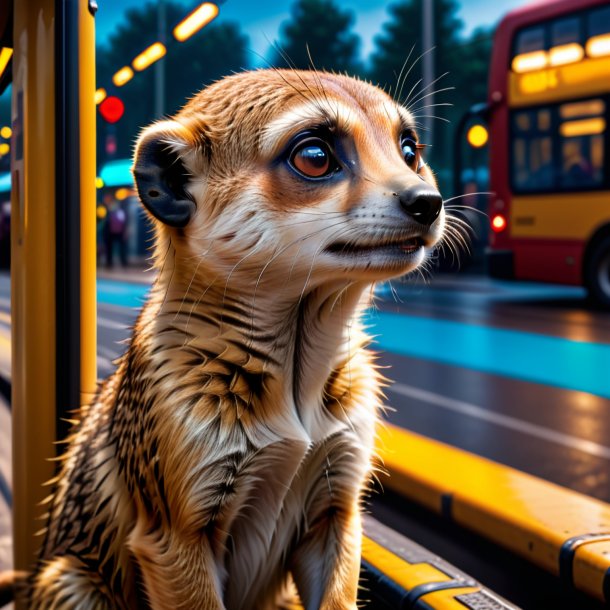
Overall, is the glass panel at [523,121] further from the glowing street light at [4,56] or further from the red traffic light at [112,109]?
the red traffic light at [112,109]

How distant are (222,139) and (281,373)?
30cm

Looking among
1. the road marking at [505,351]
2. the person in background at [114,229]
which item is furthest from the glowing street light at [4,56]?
the road marking at [505,351]

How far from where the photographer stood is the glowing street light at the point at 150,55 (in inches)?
46.5

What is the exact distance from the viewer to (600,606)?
5.74 ft

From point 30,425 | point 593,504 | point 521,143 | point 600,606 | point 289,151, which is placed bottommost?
point 600,606

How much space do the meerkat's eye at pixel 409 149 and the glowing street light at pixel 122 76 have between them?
16.5 inches

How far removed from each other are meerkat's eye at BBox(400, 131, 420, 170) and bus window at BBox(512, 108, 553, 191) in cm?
748

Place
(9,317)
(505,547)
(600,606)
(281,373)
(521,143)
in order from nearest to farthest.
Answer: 1. (281,373)
2. (9,317)
3. (600,606)
4. (505,547)
5. (521,143)

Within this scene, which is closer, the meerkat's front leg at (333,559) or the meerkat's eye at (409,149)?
the meerkat's eye at (409,149)

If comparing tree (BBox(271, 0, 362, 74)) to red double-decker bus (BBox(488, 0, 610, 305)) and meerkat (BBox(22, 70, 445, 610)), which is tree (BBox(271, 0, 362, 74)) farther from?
red double-decker bus (BBox(488, 0, 610, 305))

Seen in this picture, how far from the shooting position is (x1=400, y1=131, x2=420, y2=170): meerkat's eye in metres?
1.09

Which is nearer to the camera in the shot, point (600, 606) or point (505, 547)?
point (600, 606)

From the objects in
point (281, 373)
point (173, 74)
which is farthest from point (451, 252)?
point (173, 74)

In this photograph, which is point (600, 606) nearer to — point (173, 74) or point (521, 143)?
point (173, 74)
